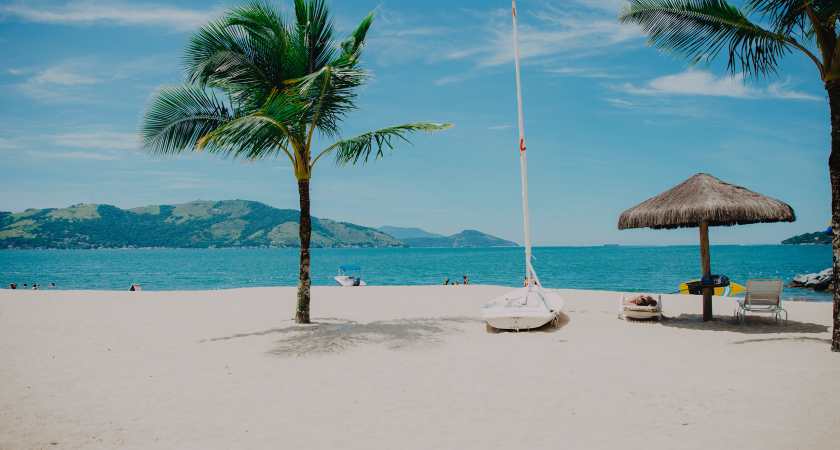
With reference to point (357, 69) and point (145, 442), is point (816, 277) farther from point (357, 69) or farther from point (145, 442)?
point (145, 442)

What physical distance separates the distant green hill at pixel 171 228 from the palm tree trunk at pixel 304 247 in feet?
457

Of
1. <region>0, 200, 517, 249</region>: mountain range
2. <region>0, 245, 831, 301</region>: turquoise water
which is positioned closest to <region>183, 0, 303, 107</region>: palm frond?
<region>0, 245, 831, 301</region>: turquoise water

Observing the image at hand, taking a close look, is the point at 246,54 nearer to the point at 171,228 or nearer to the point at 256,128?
the point at 256,128

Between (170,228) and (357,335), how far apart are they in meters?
170

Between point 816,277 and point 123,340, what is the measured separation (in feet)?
100

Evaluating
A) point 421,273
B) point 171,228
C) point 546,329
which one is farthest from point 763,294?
point 171,228

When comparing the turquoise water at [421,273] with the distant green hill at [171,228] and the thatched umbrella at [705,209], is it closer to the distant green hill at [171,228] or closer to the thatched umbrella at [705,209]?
Answer: the thatched umbrella at [705,209]

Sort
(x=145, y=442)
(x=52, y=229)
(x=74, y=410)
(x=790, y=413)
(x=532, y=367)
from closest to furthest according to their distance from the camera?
(x=145, y=442), (x=790, y=413), (x=74, y=410), (x=532, y=367), (x=52, y=229)

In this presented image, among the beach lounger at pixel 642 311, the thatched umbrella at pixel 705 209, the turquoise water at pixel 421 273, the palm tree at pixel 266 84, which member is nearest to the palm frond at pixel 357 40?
the palm tree at pixel 266 84

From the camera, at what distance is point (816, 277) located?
23062 millimetres

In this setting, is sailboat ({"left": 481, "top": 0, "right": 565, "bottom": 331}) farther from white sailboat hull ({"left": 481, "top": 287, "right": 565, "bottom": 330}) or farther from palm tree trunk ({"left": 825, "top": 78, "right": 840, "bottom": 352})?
palm tree trunk ({"left": 825, "top": 78, "right": 840, "bottom": 352})

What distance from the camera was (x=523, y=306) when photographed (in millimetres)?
8109

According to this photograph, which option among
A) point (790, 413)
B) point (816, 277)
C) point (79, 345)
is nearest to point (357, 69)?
point (79, 345)

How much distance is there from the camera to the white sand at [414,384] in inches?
140
